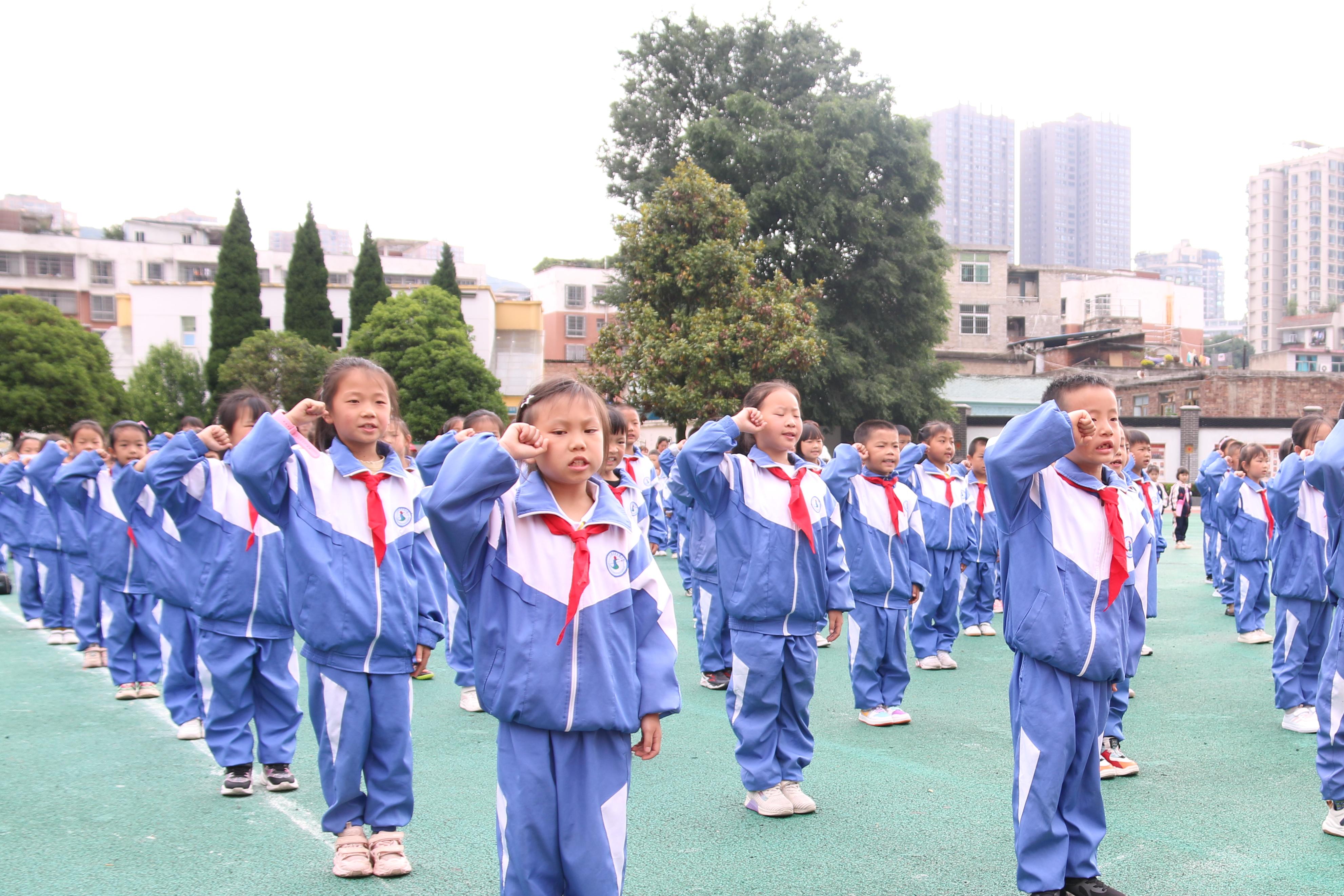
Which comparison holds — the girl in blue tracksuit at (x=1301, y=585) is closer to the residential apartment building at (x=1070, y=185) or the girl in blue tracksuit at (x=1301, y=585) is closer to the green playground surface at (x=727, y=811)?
the green playground surface at (x=727, y=811)

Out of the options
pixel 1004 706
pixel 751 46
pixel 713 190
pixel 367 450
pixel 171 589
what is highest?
pixel 751 46

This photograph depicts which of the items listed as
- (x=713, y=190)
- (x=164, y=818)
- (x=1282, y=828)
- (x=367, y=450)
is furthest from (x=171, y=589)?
(x=713, y=190)

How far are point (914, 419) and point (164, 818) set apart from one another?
73.8 ft

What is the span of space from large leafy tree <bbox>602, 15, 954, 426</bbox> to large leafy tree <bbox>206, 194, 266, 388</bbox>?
58.1 ft

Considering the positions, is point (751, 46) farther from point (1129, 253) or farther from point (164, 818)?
point (1129, 253)

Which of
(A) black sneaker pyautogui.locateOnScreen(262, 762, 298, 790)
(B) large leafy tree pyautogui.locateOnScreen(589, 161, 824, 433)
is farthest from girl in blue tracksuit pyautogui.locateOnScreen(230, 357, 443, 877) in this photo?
(B) large leafy tree pyautogui.locateOnScreen(589, 161, 824, 433)

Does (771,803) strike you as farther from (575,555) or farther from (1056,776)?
(575,555)

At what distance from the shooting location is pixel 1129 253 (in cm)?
12888

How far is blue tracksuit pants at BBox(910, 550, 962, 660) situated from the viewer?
7.80 metres

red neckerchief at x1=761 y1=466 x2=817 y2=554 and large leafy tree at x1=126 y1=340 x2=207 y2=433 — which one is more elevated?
large leafy tree at x1=126 y1=340 x2=207 y2=433

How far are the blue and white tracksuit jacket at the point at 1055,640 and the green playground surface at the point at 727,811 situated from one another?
39 cm

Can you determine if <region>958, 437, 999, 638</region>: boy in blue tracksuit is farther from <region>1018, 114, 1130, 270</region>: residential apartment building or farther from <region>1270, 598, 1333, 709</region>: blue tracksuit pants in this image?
<region>1018, 114, 1130, 270</region>: residential apartment building

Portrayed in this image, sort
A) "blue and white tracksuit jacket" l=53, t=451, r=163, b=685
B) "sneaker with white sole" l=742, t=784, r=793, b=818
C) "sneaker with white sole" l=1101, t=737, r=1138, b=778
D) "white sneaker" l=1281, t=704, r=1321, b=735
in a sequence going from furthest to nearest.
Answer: "blue and white tracksuit jacket" l=53, t=451, r=163, b=685 → "white sneaker" l=1281, t=704, r=1321, b=735 → "sneaker with white sole" l=1101, t=737, r=1138, b=778 → "sneaker with white sole" l=742, t=784, r=793, b=818

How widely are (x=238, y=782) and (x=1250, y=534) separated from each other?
24.8 ft
